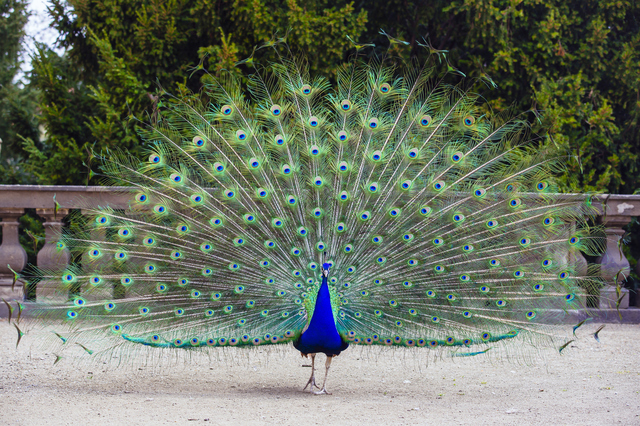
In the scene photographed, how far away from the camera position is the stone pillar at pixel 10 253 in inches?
275

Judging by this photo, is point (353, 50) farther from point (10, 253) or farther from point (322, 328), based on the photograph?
point (322, 328)

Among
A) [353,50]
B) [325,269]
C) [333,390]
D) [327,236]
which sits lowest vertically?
[333,390]

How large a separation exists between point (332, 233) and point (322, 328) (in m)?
0.75

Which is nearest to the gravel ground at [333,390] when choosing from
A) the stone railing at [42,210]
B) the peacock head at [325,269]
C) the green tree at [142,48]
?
the stone railing at [42,210]

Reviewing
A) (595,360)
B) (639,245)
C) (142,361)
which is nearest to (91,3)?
(142,361)

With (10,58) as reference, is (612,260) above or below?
below

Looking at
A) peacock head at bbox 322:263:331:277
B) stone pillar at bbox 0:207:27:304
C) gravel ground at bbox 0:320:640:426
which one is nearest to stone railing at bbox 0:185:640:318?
stone pillar at bbox 0:207:27:304

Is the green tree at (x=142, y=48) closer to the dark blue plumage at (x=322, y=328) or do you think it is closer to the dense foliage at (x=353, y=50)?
the dense foliage at (x=353, y=50)

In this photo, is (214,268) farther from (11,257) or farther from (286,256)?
(11,257)

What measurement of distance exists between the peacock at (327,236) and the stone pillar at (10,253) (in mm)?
2361

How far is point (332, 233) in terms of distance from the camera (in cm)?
493

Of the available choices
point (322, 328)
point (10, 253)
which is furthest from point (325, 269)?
point (10, 253)

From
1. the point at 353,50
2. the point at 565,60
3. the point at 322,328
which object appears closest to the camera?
the point at 322,328

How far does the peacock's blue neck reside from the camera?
179 inches
